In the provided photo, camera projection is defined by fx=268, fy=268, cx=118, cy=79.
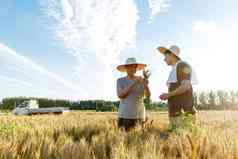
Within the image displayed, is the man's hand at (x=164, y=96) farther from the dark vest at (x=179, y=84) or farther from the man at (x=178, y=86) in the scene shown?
the dark vest at (x=179, y=84)

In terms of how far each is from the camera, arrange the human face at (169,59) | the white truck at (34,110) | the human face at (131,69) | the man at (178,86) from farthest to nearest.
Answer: the white truck at (34,110) < the human face at (131,69) < the human face at (169,59) < the man at (178,86)

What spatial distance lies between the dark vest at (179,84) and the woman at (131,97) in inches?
28.6

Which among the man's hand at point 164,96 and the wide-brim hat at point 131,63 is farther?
the wide-brim hat at point 131,63

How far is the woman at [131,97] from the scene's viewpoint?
12.9 ft

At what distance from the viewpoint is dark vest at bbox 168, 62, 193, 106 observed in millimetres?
3072

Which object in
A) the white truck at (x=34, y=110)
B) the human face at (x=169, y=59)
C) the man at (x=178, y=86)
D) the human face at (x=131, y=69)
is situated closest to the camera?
the man at (x=178, y=86)

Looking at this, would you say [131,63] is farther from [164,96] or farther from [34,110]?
[34,110]

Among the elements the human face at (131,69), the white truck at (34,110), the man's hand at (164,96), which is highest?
the human face at (131,69)

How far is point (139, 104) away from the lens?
402 centimetres

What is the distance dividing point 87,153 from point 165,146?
554mm

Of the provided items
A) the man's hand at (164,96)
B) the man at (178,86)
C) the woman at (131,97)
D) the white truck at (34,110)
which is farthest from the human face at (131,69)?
the white truck at (34,110)

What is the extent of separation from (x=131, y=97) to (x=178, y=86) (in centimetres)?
100

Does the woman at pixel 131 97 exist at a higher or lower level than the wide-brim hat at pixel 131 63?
lower

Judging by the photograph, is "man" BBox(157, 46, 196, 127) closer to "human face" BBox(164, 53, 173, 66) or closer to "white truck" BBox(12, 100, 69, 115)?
"human face" BBox(164, 53, 173, 66)
